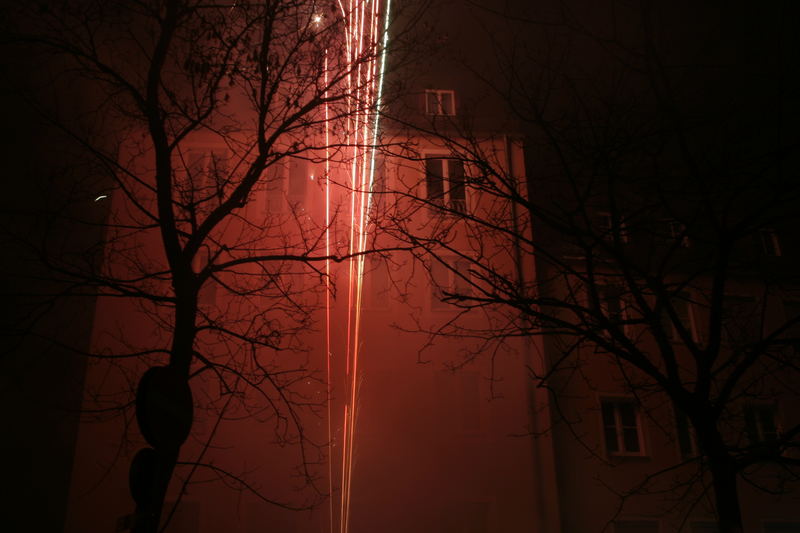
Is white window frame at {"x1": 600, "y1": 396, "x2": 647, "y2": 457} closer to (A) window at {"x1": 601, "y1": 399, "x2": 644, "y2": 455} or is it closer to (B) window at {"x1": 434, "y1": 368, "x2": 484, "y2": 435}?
(A) window at {"x1": 601, "y1": 399, "x2": 644, "y2": 455}

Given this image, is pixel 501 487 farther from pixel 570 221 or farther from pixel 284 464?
pixel 570 221

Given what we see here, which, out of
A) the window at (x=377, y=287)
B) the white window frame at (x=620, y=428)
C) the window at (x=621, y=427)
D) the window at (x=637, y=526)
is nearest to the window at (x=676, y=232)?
the window at (x=377, y=287)

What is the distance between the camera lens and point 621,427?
1491 cm

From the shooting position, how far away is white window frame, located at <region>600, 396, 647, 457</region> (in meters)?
14.6

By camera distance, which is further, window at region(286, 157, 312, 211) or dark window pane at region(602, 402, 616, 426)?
window at region(286, 157, 312, 211)

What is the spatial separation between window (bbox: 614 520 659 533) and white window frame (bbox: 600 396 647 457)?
1.46 m

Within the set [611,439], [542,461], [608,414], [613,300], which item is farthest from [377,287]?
[613,300]

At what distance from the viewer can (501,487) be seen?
13.2m

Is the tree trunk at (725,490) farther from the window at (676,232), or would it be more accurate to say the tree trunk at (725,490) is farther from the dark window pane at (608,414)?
the dark window pane at (608,414)

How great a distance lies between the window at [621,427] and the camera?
582 inches

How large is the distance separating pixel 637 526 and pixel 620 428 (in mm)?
2184

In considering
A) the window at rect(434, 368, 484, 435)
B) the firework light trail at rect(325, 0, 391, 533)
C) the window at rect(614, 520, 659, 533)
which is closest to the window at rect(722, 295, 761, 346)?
the firework light trail at rect(325, 0, 391, 533)

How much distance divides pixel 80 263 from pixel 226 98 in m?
6.57

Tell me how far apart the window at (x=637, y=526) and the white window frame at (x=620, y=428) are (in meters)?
1.46
